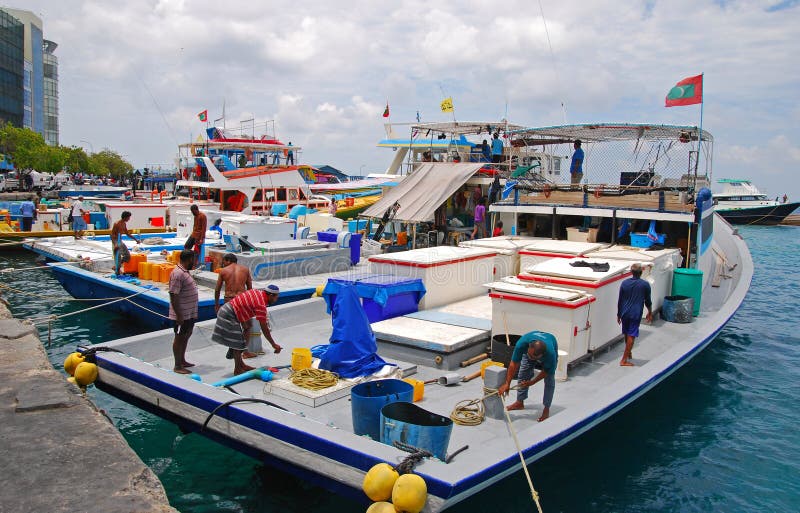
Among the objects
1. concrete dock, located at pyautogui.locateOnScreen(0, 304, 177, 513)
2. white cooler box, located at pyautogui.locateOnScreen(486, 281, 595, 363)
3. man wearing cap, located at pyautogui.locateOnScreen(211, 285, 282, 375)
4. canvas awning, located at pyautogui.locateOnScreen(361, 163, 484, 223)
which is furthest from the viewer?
canvas awning, located at pyautogui.locateOnScreen(361, 163, 484, 223)

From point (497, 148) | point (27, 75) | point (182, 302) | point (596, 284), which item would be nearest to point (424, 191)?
A: point (497, 148)

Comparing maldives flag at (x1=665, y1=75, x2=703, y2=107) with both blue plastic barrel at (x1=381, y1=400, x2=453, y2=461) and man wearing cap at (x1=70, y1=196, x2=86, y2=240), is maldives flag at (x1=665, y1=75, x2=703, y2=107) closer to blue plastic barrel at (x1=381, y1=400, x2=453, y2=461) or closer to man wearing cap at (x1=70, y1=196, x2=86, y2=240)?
blue plastic barrel at (x1=381, y1=400, x2=453, y2=461)

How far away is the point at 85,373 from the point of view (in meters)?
7.47

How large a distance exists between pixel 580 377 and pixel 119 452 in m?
5.65

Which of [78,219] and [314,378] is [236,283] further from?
[78,219]

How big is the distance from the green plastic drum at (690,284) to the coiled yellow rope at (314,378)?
717 cm

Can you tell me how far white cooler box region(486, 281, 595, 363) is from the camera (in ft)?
25.5

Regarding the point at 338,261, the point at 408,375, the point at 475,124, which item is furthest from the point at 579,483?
the point at 475,124

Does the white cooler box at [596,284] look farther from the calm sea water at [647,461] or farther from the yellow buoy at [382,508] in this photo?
the yellow buoy at [382,508]

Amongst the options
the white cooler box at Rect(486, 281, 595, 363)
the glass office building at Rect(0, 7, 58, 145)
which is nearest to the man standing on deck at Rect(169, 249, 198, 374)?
the white cooler box at Rect(486, 281, 595, 363)

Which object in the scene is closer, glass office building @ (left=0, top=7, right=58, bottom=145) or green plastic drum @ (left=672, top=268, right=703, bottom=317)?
green plastic drum @ (left=672, top=268, right=703, bottom=317)

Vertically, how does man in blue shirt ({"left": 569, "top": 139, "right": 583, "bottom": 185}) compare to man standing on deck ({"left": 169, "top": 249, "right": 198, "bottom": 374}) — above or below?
above

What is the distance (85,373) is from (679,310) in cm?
962

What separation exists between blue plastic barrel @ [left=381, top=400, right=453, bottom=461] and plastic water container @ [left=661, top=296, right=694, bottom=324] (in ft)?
23.2
